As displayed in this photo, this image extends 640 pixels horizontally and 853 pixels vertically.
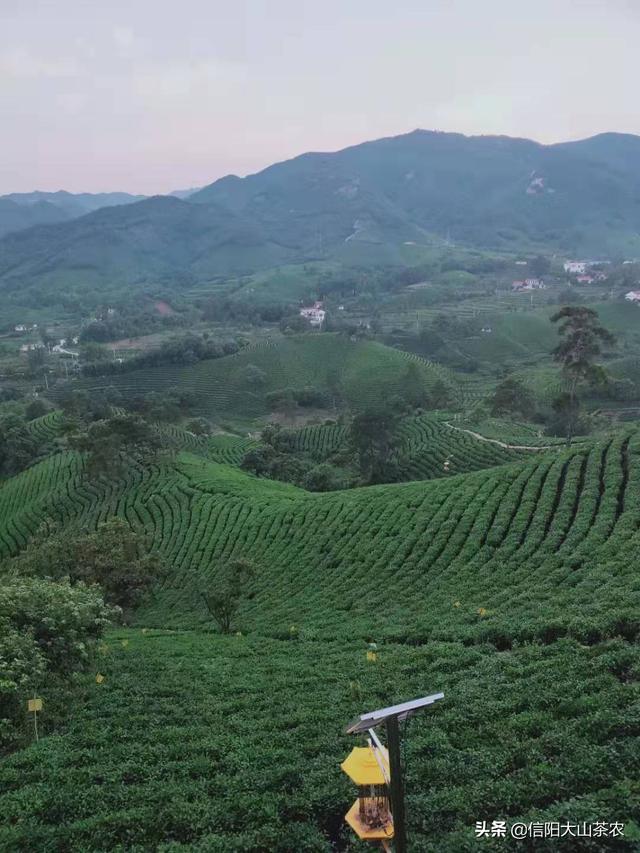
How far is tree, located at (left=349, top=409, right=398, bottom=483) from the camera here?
50750mm

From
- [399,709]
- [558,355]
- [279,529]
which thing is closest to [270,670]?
[399,709]

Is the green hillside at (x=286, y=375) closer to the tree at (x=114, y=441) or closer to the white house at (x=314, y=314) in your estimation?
the white house at (x=314, y=314)

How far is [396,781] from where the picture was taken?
5629mm

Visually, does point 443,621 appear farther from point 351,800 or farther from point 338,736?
point 351,800

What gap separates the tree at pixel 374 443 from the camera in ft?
167

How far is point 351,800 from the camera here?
8148 mm

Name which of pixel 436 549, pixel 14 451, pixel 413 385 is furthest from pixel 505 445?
pixel 14 451

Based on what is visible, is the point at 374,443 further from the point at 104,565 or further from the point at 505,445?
the point at 104,565

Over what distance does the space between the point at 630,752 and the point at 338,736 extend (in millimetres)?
4249

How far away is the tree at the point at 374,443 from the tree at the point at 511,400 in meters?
20.6

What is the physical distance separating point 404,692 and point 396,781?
5.93 meters

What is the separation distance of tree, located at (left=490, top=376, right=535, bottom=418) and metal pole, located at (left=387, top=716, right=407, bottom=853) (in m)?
65.0

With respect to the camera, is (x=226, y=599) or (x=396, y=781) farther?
(x=226, y=599)

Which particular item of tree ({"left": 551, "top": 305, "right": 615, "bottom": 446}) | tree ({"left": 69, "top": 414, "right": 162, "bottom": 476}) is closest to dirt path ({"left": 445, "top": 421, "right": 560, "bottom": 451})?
tree ({"left": 551, "top": 305, "right": 615, "bottom": 446})
